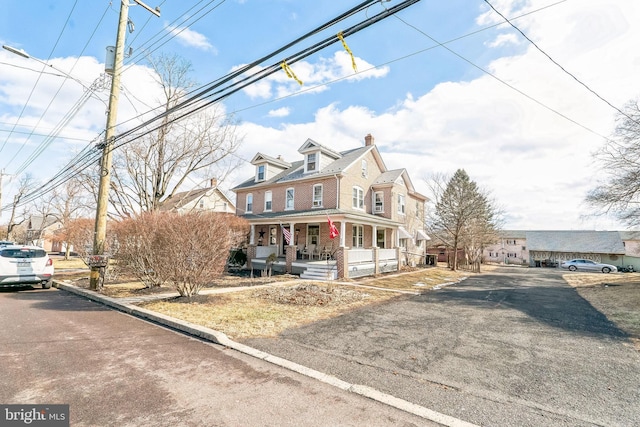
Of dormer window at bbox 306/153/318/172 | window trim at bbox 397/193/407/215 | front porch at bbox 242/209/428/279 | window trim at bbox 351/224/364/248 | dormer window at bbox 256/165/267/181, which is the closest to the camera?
front porch at bbox 242/209/428/279

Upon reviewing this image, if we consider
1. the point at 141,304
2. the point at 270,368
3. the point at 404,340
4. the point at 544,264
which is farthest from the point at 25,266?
the point at 544,264

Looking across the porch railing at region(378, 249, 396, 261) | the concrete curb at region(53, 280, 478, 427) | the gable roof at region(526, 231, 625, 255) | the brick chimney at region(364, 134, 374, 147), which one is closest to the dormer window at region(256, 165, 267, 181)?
the brick chimney at region(364, 134, 374, 147)

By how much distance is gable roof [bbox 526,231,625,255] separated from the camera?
48156mm

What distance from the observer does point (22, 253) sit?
11383 millimetres

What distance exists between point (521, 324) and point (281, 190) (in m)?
18.8

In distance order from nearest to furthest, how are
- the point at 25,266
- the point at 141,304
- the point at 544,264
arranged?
the point at 141,304, the point at 25,266, the point at 544,264

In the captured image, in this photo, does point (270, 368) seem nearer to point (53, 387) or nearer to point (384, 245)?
point (53, 387)

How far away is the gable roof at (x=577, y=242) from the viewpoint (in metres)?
48.2

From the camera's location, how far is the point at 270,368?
4539 mm

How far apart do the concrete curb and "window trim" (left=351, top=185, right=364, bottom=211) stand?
15.8m

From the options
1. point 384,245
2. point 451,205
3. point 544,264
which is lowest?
point 544,264

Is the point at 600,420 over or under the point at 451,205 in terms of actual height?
under

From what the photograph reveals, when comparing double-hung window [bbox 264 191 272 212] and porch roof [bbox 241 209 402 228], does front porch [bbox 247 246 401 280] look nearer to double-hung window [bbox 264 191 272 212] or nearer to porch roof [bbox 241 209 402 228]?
porch roof [bbox 241 209 402 228]

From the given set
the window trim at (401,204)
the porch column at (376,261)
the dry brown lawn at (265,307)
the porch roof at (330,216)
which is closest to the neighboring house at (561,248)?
the window trim at (401,204)
